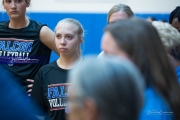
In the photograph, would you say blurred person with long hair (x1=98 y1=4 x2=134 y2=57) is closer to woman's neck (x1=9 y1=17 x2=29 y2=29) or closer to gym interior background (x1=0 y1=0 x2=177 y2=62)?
woman's neck (x1=9 y1=17 x2=29 y2=29)

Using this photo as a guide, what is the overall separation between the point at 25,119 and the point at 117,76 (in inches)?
16.2

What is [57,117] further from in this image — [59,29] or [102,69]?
[102,69]

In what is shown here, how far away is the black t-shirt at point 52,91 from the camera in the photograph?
8.71 ft

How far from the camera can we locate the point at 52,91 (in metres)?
2.69

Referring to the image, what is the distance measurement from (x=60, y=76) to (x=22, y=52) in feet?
1.94

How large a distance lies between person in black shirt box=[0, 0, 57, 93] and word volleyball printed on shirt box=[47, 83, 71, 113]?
0.51m

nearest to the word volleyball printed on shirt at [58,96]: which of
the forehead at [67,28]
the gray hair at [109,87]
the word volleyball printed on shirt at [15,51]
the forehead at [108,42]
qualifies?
the forehead at [67,28]

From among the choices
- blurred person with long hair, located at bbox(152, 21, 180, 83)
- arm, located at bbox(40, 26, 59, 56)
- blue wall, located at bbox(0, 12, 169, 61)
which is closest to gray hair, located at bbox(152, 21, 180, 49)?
blurred person with long hair, located at bbox(152, 21, 180, 83)

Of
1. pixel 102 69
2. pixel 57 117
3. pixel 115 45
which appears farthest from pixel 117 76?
pixel 57 117

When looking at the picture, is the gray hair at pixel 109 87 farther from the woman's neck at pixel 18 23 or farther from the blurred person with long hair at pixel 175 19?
the blurred person with long hair at pixel 175 19

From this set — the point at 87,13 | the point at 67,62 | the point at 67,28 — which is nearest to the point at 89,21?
the point at 87,13

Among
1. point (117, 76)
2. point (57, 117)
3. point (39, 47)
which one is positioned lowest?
point (57, 117)

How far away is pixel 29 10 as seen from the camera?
4277 millimetres

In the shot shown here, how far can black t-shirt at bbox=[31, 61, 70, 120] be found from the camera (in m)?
2.65
